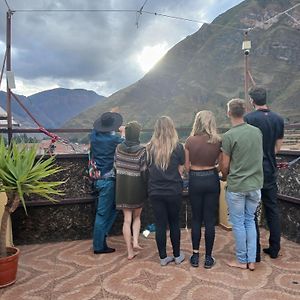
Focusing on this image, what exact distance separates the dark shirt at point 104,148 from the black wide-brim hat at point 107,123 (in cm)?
7

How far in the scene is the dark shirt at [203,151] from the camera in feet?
10.6

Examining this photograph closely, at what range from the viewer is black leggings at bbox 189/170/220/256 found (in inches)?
129

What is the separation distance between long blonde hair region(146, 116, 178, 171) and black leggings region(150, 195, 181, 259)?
32 centimetres

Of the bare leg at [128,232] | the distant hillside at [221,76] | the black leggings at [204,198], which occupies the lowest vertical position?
the bare leg at [128,232]

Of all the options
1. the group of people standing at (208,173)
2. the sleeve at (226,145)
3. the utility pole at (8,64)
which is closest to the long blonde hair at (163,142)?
the group of people standing at (208,173)

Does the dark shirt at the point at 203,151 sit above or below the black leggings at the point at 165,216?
above

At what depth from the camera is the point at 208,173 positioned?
10.8 feet

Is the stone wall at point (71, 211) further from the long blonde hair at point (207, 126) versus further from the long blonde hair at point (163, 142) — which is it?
the long blonde hair at point (207, 126)

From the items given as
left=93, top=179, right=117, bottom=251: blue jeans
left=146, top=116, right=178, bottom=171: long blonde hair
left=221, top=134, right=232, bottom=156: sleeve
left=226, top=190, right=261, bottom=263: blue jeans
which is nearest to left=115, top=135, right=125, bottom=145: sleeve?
left=93, top=179, right=117, bottom=251: blue jeans

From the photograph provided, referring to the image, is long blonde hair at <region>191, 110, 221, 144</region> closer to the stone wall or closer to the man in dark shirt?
the man in dark shirt

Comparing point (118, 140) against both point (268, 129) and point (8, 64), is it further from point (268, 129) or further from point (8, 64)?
point (8, 64)

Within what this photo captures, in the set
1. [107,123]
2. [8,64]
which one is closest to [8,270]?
[107,123]

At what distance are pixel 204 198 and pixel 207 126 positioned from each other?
692mm

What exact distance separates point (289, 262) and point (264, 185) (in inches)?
32.6
